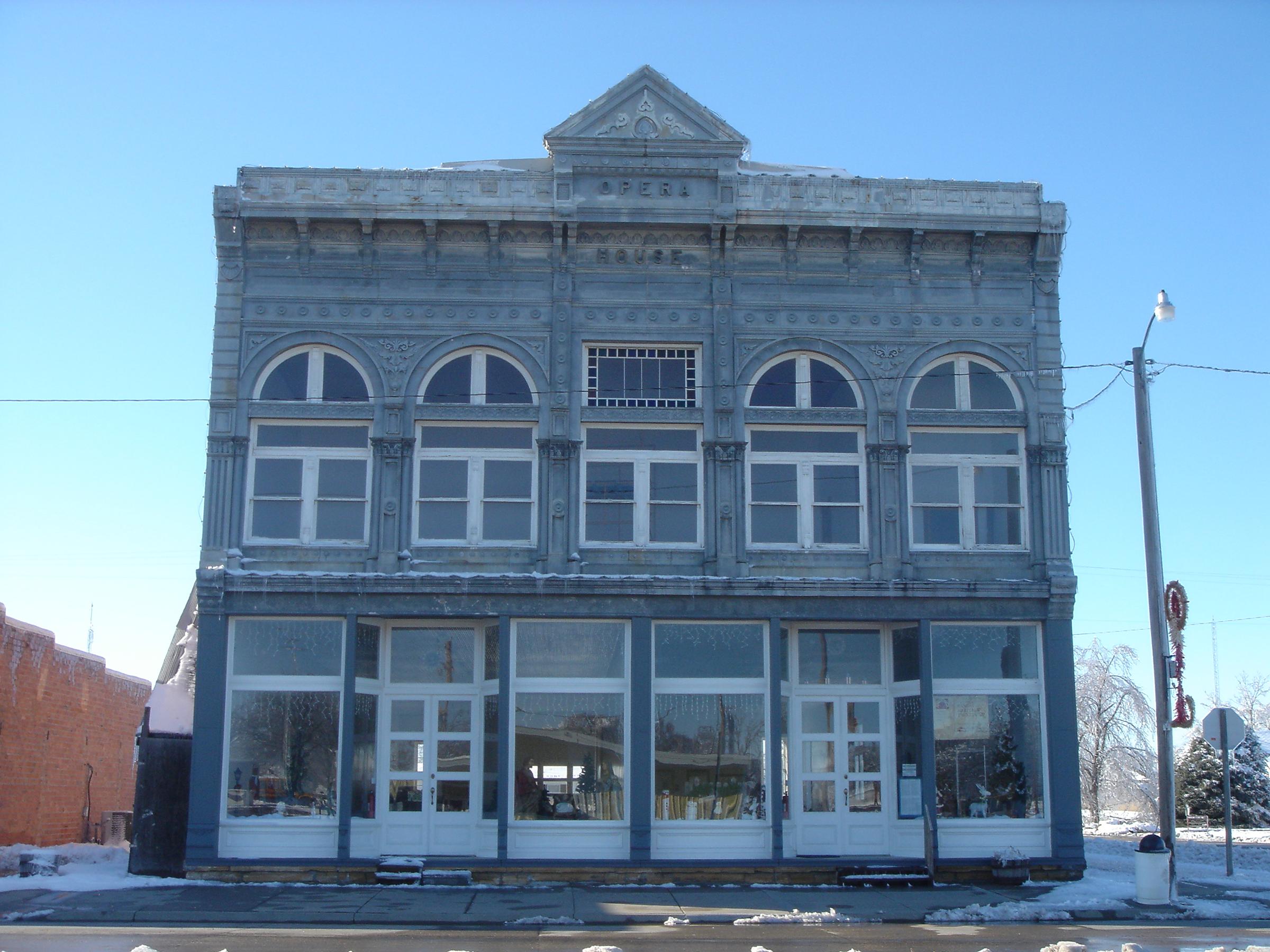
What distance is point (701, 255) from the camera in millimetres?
20844

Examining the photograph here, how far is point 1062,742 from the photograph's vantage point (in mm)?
19750

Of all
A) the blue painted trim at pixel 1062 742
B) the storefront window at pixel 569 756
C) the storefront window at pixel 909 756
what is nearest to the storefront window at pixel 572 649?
the storefront window at pixel 569 756

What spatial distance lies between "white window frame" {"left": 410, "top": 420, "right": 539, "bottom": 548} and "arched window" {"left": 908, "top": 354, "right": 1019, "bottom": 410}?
254 inches

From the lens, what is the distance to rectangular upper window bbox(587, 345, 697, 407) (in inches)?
805

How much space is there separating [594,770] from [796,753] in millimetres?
3194

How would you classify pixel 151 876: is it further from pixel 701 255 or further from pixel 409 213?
pixel 701 255

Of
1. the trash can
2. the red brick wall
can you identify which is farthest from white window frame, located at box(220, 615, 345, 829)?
the trash can

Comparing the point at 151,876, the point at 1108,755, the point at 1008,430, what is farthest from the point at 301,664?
the point at 1108,755

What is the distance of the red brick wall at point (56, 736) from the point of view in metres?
22.6

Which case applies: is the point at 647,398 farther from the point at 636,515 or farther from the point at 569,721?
the point at 569,721

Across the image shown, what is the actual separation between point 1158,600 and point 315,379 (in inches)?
511

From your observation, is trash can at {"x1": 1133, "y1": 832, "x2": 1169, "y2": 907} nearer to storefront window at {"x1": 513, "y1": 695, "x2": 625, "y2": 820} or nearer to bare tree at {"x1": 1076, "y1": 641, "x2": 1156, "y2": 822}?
storefront window at {"x1": 513, "y1": 695, "x2": 625, "y2": 820}

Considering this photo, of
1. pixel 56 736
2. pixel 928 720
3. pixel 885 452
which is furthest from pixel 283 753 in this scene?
pixel 885 452

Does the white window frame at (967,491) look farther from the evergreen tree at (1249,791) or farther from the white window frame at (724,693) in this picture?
the evergreen tree at (1249,791)
